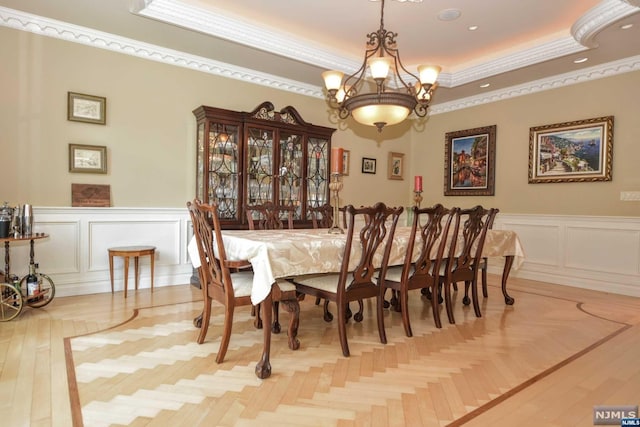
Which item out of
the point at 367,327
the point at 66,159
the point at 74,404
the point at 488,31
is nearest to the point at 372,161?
the point at 488,31

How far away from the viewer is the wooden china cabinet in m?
4.20

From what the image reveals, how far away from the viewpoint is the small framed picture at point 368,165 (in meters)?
5.92

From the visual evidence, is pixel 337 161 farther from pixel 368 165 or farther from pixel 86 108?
pixel 368 165

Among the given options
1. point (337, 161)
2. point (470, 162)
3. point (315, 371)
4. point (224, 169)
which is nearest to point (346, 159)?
point (470, 162)

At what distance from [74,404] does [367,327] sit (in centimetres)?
191

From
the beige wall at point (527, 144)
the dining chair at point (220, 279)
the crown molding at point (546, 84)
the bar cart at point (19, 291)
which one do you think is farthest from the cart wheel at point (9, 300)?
the crown molding at point (546, 84)

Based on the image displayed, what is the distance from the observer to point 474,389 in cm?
196

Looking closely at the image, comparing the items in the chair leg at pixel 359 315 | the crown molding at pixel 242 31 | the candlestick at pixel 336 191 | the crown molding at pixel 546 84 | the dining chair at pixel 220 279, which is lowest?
the chair leg at pixel 359 315

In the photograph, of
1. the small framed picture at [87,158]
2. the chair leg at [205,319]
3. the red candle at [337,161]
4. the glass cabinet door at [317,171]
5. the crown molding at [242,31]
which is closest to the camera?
the chair leg at [205,319]

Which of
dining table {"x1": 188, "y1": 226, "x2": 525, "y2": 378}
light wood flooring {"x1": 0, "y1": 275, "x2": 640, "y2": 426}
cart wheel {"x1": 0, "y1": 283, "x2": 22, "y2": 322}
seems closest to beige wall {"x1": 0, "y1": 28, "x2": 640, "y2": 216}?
cart wheel {"x1": 0, "y1": 283, "x2": 22, "y2": 322}

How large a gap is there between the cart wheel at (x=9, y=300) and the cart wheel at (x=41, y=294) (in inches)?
4.2

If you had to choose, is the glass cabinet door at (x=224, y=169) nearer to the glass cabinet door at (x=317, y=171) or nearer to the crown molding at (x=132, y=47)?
the crown molding at (x=132, y=47)

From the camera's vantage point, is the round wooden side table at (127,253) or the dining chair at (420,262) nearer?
the dining chair at (420,262)

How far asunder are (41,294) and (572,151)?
5.78m
